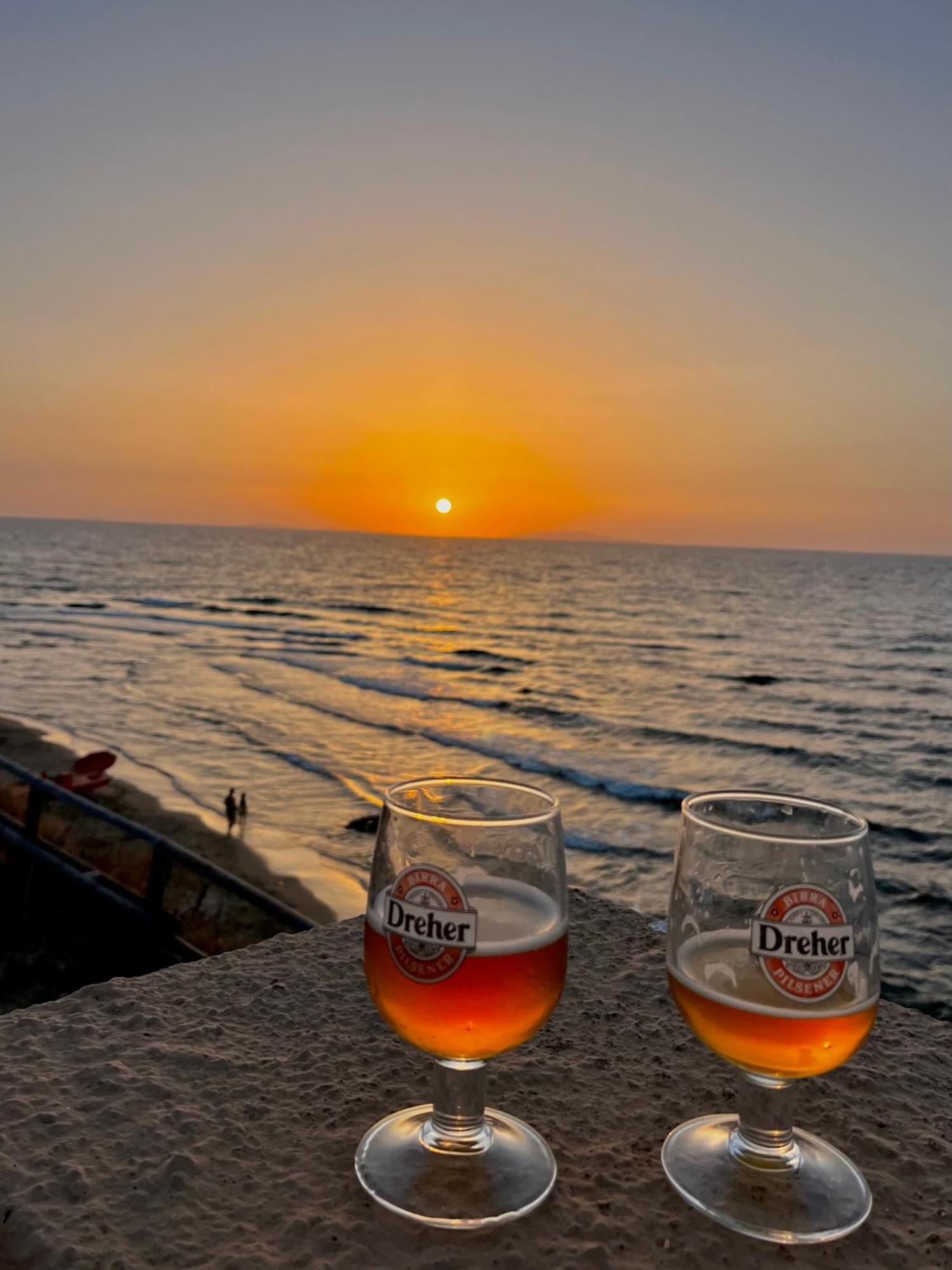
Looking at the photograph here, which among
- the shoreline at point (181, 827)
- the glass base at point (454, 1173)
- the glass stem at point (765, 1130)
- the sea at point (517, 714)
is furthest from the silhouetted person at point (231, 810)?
the glass stem at point (765, 1130)

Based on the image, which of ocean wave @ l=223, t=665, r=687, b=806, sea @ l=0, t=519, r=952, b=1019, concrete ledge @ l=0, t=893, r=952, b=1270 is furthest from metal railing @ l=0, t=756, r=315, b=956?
ocean wave @ l=223, t=665, r=687, b=806

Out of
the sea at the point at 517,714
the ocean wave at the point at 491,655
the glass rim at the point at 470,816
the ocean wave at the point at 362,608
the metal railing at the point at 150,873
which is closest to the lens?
the glass rim at the point at 470,816

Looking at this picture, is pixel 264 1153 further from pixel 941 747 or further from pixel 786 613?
pixel 786 613

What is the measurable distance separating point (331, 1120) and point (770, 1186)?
1.87 ft

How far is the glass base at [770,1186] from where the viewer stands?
1.11 meters

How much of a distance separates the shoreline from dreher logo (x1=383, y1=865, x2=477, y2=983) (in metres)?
7.96

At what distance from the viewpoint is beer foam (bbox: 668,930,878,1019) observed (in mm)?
1118

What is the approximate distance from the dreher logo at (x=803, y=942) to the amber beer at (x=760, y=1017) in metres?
0.02

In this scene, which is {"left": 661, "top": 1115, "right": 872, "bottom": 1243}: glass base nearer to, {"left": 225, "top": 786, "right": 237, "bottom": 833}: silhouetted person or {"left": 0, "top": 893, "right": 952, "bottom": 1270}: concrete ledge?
{"left": 0, "top": 893, "right": 952, "bottom": 1270}: concrete ledge

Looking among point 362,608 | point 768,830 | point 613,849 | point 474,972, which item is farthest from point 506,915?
point 362,608

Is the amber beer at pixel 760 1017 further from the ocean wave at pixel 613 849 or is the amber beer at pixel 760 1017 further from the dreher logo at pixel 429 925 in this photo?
the ocean wave at pixel 613 849

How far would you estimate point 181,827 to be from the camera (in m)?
12.7

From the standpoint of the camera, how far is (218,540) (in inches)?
6545

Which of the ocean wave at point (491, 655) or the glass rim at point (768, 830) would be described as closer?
the glass rim at point (768, 830)
